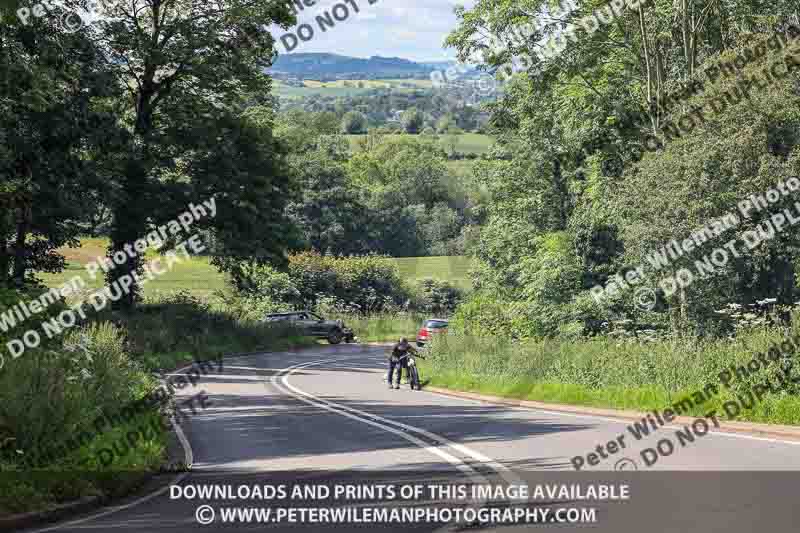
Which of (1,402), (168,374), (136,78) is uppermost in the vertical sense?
(136,78)

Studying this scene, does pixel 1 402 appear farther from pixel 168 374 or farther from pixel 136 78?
pixel 136 78

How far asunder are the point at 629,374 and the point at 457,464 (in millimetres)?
11059

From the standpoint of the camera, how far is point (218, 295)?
2479 inches

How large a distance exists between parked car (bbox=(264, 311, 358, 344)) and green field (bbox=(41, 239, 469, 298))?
5561 mm

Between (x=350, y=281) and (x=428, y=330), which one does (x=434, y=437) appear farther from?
(x=350, y=281)

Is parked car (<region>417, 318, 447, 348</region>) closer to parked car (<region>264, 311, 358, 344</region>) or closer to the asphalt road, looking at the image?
parked car (<region>264, 311, 358, 344</region>)

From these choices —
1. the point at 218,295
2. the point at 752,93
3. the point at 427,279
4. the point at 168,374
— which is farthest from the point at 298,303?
the point at 752,93

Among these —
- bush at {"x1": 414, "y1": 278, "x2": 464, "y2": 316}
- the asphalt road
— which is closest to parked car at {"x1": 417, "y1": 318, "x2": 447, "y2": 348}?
the asphalt road

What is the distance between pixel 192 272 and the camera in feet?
298

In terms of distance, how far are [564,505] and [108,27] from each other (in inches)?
1620

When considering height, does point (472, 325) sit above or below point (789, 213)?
below

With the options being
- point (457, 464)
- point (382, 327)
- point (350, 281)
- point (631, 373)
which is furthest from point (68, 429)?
point (350, 281)

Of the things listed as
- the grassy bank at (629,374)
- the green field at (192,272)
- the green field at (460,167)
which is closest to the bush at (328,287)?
the green field at (192,272)

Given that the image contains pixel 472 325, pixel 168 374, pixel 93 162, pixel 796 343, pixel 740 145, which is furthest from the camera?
pixel 472 325
